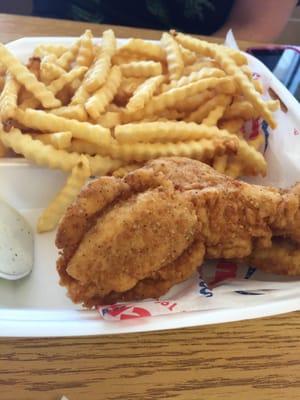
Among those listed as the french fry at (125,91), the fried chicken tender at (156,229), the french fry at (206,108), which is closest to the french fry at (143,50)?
the french fry at (125,91)

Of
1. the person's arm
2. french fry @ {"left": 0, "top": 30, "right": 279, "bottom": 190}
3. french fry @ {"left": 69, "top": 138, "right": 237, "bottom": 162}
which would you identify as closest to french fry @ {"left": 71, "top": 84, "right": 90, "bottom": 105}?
french fry @ {"left": 0, "top": 30, "right": 279, "bottom": 190}

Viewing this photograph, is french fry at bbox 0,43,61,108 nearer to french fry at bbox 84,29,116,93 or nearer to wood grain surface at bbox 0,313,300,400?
french fry at bbox 84,29,116,93

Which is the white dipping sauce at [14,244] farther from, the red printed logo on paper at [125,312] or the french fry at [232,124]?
the french fry at [232,124]

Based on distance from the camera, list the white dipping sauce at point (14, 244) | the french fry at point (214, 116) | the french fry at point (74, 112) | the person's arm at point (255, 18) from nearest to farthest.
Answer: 1. the white dipping sauce at point (14, 244)
2. the french fry at point (74, 112)
3. the french fry at point (214, 116)
4. the person's arm at point (255, 18)

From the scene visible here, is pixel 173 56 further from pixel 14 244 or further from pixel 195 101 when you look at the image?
pixel 14 244

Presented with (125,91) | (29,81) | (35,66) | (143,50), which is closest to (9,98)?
(29,81)

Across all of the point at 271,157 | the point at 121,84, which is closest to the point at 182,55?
the point at 121,84

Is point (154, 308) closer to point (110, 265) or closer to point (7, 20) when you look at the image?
point (110, 265)
